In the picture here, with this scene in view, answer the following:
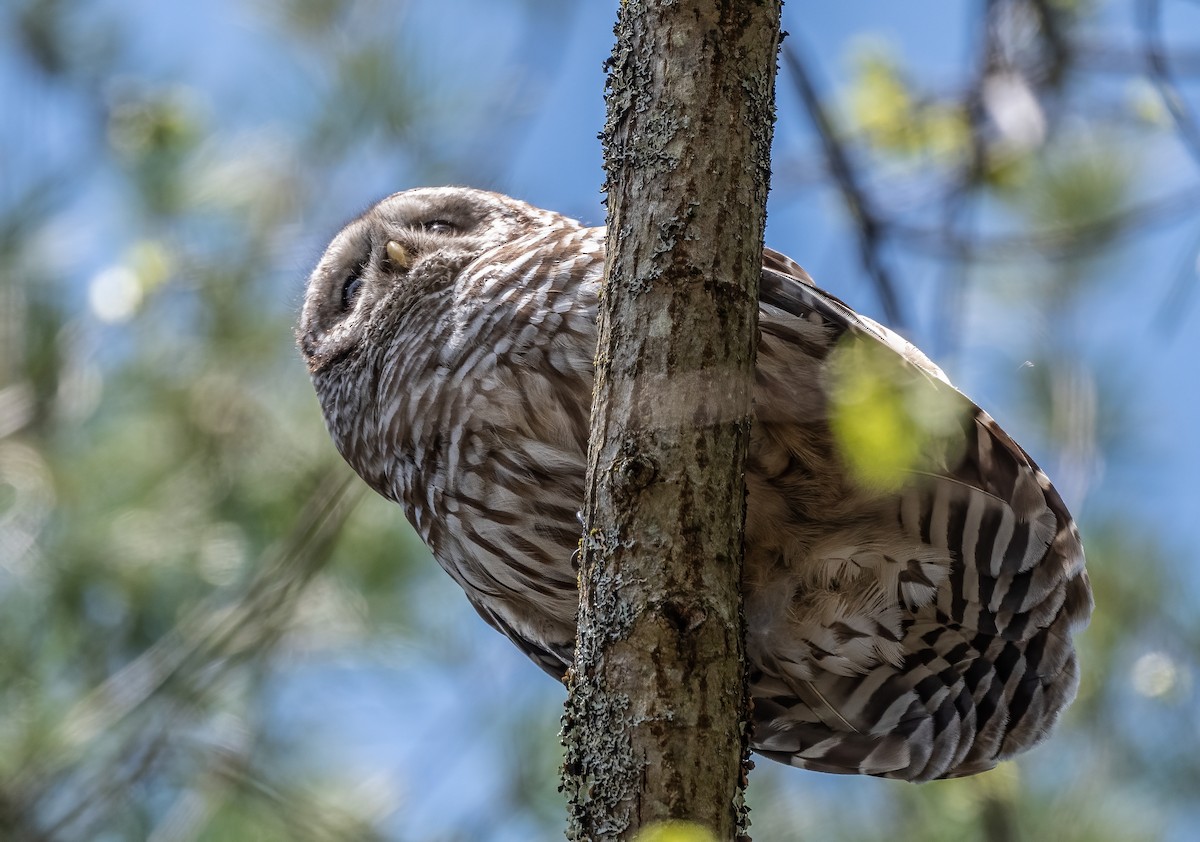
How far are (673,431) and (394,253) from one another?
62.1 inches

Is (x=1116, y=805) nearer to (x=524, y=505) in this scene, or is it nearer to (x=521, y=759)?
(x=521, y=759)

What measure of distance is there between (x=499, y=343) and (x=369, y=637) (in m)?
2.70

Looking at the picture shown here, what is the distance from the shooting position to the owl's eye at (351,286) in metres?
3.27

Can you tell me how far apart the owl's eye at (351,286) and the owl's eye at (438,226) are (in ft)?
0.65

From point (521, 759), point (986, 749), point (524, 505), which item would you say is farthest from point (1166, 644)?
point (524, 505)

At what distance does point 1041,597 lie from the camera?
2.38 metres

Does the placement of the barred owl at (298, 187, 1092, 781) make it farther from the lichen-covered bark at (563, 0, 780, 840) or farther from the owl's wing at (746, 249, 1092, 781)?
the lichen-covered bark at (563, 0, 780, 840)

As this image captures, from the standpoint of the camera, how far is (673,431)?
158 centimetres

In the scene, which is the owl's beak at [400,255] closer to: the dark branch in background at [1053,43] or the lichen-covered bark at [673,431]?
the lichen-covered bark at [673,431]

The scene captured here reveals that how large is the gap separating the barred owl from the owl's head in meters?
0.02

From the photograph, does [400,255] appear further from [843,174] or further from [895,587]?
[895,587]

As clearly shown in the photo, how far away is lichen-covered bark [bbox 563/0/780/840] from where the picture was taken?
1.53 m

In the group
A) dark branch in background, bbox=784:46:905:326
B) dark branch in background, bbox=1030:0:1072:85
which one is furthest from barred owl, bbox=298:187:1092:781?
dark branch in background, bbox=1030:0:1072:85

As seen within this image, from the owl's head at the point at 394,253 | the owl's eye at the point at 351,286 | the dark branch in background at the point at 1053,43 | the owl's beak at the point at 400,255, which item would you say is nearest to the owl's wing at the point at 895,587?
the owl's head at the point at 394,253
